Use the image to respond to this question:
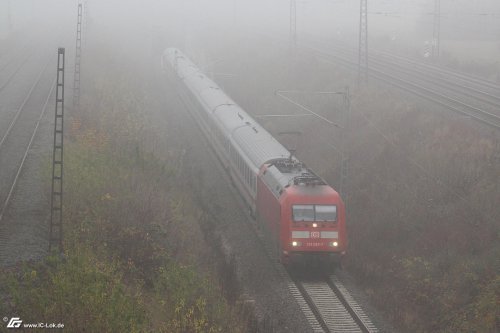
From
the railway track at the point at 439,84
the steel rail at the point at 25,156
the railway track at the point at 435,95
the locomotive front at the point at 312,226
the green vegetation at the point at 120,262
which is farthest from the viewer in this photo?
the railway track at the point at 439,84

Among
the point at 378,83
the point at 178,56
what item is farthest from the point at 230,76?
the point at 378,83

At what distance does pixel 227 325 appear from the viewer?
14.6 meters

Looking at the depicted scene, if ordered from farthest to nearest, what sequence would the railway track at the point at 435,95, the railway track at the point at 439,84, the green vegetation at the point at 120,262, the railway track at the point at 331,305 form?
the railway track at the point at 439,84 → the railway track at the point at 435,95 → the railway track at the point at 331,305 → the green vegetation at the point at 120,262

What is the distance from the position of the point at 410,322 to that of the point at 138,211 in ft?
28.5

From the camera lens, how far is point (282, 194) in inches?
775

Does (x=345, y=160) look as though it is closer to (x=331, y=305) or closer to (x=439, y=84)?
(x=331, y=305)

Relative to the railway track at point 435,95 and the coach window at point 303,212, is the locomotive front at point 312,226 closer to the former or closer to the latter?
the coach window at point 303,212

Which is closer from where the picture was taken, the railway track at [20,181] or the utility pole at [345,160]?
the railway track at [20,181]

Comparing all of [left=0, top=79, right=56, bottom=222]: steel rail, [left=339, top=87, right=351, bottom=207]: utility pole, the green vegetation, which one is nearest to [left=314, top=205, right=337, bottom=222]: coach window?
the green vegetation

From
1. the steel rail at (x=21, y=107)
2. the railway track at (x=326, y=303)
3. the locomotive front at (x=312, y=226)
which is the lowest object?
the railway track at (x=326, y=303)

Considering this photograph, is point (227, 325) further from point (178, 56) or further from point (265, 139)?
point (178, 56)

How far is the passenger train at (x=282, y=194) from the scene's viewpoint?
19109mm

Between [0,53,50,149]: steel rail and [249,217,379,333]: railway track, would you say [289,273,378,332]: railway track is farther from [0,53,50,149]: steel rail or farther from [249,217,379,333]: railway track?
[0,53,50,149]: steel rail

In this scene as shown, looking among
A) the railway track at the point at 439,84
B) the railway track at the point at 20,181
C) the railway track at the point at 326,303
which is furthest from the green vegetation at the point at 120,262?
the railway track at the point at 439,84
